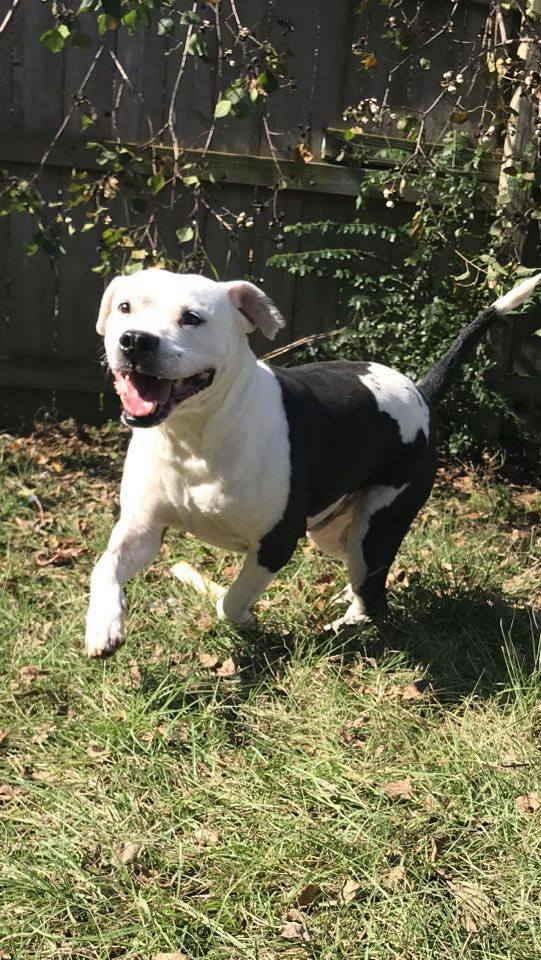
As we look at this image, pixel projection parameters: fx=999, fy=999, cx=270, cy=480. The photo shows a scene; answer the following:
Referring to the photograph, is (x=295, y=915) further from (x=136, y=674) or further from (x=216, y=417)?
(x=216, y=417)

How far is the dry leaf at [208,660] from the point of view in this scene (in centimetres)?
355

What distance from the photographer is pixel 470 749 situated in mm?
3105

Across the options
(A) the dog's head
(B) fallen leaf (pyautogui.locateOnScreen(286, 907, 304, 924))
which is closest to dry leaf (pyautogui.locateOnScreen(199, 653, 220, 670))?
(A) the dog's head

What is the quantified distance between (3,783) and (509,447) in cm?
425

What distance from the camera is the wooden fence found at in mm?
5703

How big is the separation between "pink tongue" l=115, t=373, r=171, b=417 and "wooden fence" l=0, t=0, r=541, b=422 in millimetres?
2795

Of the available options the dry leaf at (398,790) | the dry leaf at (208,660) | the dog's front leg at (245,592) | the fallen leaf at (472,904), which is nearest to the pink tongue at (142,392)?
the dog's front leg at (245,592)

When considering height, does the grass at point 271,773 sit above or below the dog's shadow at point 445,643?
above

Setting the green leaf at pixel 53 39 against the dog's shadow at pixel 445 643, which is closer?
the dog's shadow at pixel 445 643

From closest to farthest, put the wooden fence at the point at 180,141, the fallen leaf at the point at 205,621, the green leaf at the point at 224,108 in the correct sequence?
1. the fallen leaf at the point at 205,621
2. the green leaf at the point at 224,108
3. the wooden fence at the point at 180,141

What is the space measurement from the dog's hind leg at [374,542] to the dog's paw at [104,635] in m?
1.23

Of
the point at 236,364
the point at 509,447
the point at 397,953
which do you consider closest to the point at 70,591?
the point at 236,364

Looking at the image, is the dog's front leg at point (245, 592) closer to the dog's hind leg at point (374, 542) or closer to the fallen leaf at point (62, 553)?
the dog's hind leg at point (374, 542)

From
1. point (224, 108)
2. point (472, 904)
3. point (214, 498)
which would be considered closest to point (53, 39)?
point (224, 108)
